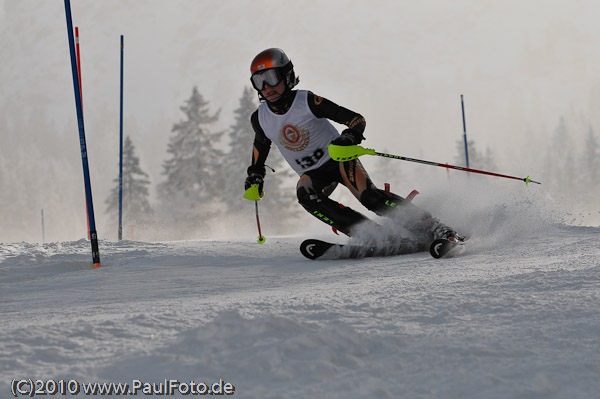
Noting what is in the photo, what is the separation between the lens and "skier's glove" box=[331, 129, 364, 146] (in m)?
4.56

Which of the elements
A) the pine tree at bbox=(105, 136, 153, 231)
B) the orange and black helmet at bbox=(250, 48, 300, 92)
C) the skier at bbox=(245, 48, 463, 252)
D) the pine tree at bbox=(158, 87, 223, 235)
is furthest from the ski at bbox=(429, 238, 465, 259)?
the pine tree at bbox=(105, 136, 153, 231)

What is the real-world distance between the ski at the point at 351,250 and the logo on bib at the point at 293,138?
86cm

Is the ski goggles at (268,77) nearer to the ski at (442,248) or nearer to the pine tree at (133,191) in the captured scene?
the ski at (442,248)

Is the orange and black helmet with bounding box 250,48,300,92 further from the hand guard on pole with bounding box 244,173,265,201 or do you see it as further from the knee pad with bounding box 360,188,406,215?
the knee pad with bounding box 360,188,406,215

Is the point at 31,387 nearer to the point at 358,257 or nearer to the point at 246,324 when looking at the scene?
the point at 246,324

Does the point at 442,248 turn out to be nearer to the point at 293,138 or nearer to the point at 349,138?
the point at 349,138

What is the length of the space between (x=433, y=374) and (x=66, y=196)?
6835cm

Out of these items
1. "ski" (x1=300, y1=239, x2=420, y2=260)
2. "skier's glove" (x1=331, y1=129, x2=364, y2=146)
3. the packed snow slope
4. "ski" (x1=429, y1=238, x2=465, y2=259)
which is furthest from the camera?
"ski" (x1=300, y1=239, x2=420, y2=260)

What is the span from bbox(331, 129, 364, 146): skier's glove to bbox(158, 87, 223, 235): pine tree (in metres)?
21.5

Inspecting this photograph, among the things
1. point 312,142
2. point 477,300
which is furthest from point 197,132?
point 477,300

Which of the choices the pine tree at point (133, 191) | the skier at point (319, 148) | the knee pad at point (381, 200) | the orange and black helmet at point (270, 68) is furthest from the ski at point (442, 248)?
the pine tree at point (133, 191)

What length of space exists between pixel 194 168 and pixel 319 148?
22097mm

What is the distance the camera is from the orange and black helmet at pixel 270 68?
4773 mm

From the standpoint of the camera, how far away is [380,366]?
4.91 feet
